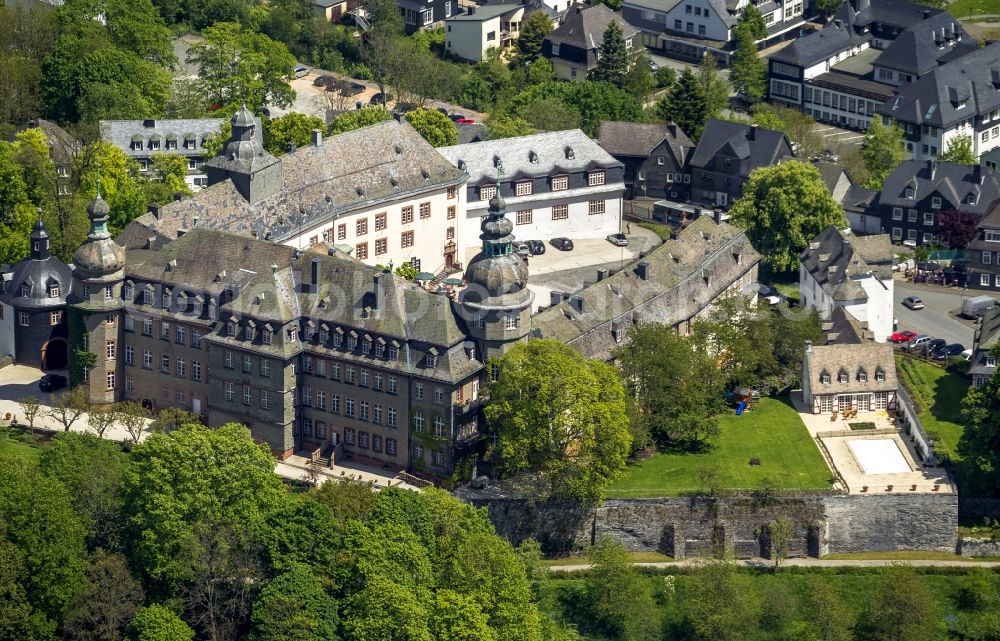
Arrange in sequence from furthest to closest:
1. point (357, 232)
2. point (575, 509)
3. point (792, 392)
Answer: point (357, 232), point (792, 392), point (575, 509)

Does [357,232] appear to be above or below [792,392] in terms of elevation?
above

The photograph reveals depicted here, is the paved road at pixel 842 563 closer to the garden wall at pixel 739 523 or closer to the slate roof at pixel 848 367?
the garden wall at pixel 739 523

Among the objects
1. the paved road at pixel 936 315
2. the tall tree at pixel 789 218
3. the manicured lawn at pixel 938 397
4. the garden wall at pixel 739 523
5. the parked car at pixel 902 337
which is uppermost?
the tall tree at pixel 789 218

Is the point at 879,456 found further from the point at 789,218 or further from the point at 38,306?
the point at 38,306

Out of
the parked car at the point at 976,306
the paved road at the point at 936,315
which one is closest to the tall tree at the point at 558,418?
the paved road at the point at 936,315

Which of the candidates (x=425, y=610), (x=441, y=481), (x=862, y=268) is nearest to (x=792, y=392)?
(x=862, y=268)

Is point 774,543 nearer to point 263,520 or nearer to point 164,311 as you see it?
point 263,520

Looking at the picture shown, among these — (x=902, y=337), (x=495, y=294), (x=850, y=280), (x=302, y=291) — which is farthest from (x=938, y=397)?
(x=302, y=291)
